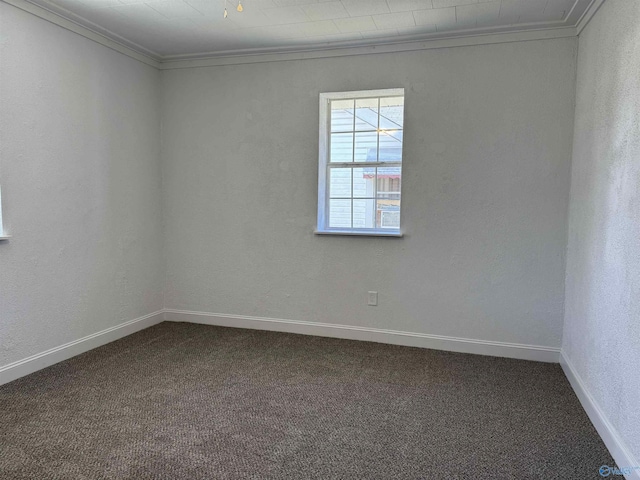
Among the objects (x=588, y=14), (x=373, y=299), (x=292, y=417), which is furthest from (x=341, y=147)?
(x=292, y=417)

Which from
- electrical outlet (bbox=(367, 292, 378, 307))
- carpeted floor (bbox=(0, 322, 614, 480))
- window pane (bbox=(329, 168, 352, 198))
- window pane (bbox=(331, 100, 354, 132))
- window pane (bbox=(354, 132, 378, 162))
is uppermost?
window pane (bbox=(331, 100, 354, 132))

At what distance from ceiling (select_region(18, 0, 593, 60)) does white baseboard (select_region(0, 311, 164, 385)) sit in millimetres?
2450

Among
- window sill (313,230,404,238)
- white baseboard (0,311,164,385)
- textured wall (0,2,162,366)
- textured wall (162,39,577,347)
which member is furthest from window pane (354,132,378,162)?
white baseboard (0,311,164,385)

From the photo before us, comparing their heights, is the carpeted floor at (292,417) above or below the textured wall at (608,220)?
below

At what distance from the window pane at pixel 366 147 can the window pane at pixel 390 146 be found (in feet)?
0.18

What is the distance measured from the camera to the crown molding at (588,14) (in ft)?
8.75

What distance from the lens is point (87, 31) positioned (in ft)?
10.9

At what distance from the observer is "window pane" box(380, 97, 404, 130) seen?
3.73 meters

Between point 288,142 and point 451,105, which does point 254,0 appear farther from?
point 451,105

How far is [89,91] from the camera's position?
11.1ft

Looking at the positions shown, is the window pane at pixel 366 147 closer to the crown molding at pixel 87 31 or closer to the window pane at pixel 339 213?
the window pane at pixel 339 213

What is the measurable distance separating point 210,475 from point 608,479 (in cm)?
178

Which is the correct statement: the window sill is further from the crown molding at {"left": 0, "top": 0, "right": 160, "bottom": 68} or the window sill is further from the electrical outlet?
the crown molding at {"left": 0, "top": 0, "right": 160, "bottom": 68}

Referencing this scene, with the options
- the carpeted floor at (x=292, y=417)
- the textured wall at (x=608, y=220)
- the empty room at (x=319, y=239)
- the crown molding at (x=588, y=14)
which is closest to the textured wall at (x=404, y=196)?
the empty room at (x=319, y=239)
